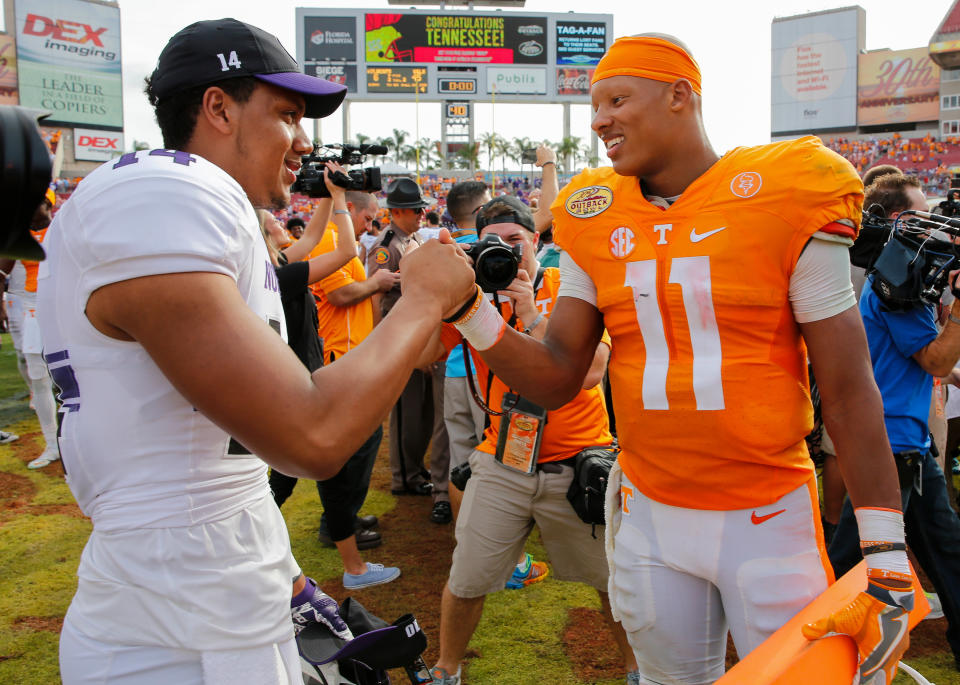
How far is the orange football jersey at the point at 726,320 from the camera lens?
1.86m

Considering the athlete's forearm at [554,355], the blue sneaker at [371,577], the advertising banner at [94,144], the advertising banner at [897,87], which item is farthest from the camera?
the advertising banner at [897,87]

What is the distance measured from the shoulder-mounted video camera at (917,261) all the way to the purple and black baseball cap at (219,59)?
2.54 meters

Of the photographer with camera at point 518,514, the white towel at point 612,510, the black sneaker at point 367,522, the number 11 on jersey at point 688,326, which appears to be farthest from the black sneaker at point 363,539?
the number 11 on jersey at point 688,326

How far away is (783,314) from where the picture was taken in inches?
74.7

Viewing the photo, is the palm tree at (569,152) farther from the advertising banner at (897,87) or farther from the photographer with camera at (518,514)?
the photographer with camera at (518,514)

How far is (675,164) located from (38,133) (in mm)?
1640

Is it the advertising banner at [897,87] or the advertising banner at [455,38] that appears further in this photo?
the advertising banner at [897,87]

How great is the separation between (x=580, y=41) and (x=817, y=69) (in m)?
22.1

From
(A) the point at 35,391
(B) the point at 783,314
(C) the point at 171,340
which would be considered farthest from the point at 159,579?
(A) the point at 35,391

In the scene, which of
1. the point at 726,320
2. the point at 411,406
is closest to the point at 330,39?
the point at 411,406

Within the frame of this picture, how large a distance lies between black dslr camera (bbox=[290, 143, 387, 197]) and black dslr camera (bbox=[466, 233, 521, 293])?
72.2 inches

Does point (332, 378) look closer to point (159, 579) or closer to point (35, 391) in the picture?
point (159, 579)

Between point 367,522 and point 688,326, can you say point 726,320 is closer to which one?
point 688,326

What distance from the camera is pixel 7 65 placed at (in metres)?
48.5
